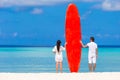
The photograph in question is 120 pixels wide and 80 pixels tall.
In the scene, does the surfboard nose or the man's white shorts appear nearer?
the man's white shorts

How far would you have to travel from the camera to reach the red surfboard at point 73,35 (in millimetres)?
22969

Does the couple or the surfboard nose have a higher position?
the surfboard nose

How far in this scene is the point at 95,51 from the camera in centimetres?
2255

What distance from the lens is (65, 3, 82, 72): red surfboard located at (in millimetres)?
22969

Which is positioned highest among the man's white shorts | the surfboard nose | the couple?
the surfboard nose
